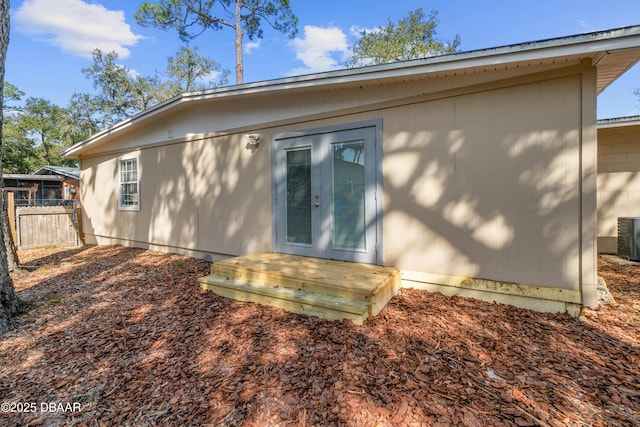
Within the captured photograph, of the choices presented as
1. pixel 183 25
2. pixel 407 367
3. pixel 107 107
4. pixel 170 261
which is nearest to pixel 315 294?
pixel 407 367

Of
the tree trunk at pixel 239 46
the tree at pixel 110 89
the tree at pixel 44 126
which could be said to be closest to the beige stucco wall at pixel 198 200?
the tree trunk at pixel 239 46

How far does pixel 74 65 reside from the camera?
21.0m

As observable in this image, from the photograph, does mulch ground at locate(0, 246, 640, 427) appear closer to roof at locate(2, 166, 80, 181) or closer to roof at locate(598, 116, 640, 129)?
roof at locate(598, 116, 640, 129)

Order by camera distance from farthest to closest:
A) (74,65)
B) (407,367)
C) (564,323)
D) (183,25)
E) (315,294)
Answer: (74,65)
(183,25)
(315,294)
(564,323)
(407,367)

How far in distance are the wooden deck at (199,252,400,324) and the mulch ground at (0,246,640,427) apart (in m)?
0.15

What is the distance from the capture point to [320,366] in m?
2.32

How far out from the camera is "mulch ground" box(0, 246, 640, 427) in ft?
6.21

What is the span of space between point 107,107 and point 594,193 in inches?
1126

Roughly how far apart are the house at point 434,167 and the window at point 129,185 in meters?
2.68

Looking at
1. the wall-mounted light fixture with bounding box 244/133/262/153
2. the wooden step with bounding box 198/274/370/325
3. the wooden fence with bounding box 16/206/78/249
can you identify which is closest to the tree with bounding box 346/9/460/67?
the wall-mounted light fixture with bounding box 244/133/262/153

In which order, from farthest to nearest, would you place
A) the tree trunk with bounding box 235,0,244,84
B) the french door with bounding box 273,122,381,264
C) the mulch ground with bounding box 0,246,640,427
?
the tree trunk with bounding box 235,0,244,84, the french door with bounding box 273,122,381,264, the mulch ground with bounding box 0,246,640,427

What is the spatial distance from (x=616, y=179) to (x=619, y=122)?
1213 mm

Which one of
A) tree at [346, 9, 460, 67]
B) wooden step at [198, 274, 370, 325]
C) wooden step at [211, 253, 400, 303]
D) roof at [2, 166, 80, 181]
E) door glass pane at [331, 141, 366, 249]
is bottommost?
wooden step at [198, 274, 370, 325]

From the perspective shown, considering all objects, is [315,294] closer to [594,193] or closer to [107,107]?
[594,193]
